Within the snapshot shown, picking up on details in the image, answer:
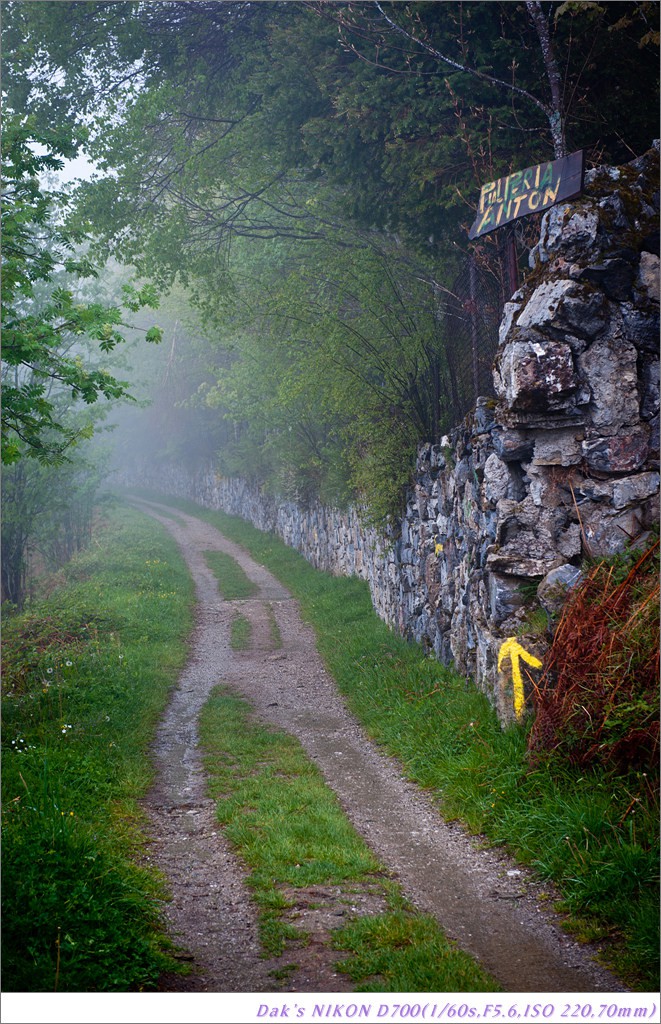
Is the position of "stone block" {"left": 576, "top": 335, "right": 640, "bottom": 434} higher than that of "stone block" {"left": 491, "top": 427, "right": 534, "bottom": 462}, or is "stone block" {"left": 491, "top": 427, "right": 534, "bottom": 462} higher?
"stone block" {"left": 576, "top": 335, "right": 640, "bottom": 434}

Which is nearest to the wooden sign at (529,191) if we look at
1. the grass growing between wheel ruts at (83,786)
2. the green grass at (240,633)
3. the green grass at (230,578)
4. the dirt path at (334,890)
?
the dirt path at (334,890)

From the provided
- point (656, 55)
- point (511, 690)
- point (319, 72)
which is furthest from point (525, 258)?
point (511, 690)

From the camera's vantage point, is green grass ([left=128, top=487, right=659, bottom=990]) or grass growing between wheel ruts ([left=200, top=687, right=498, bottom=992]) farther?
green grass ([left=128, top=487, right=659, bottom=990])

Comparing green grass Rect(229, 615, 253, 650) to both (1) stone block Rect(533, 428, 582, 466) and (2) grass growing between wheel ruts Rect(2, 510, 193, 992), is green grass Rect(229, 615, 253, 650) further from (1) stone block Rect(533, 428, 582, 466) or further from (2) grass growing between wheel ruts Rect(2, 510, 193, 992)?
(1) stone block Rect(533, 428, 582, 466)

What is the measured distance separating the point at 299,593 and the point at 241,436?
14113 millimetres

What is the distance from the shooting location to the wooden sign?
786cm

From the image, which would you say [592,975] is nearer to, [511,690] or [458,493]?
[511,690]

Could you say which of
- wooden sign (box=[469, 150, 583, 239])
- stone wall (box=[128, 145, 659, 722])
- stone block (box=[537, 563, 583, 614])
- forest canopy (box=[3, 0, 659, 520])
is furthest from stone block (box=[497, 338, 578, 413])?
forest canopy (box=[3, 0, 659, 520])

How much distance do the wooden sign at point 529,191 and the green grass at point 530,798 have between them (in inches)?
203

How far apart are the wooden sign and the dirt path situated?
5.99m

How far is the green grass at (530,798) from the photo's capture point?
5328mm

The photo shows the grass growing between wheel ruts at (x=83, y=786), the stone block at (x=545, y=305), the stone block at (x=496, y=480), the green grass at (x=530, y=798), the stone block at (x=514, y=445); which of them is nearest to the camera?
the grass growing between wheel ruts at (x=83, y=786)

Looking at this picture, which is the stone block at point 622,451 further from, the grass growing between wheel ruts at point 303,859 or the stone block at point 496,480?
the grass growing between wheel ruts at point 303,859

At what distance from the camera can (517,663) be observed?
25.9 ft
